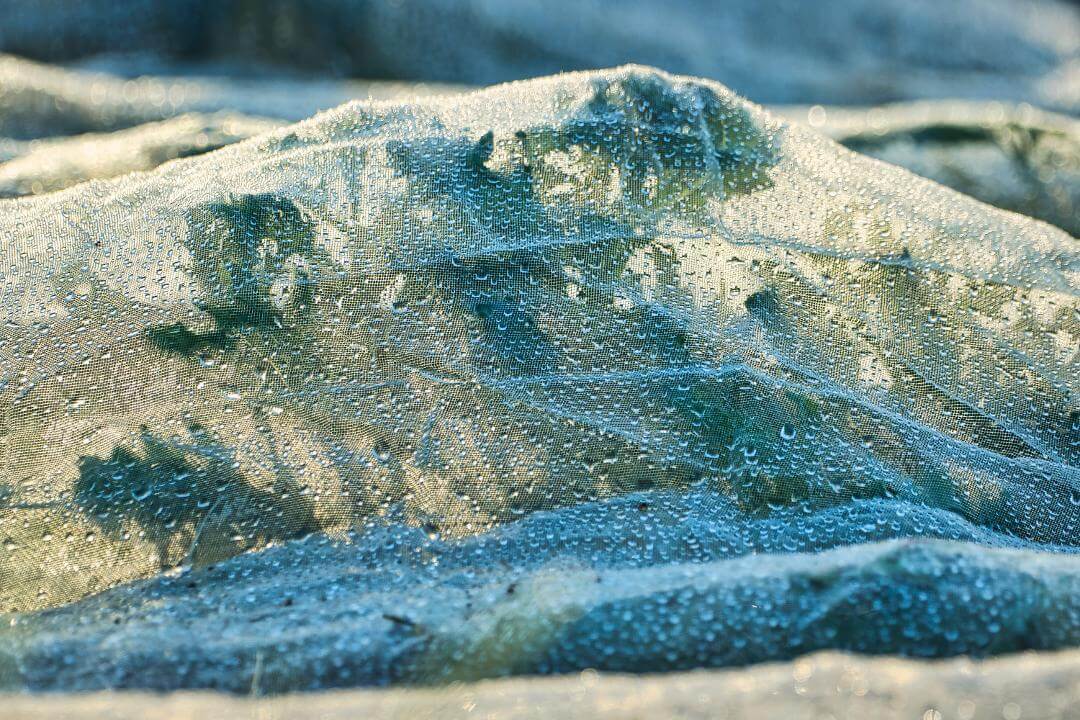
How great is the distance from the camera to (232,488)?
2.47 feet

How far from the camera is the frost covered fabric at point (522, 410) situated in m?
0.65

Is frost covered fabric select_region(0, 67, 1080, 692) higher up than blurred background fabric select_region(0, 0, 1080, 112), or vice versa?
blurred background fabric select_region(0, 0, 1080, 112)

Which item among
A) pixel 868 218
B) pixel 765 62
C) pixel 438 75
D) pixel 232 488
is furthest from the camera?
pixel 765 62

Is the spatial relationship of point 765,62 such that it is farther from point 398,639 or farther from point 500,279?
point 398,639

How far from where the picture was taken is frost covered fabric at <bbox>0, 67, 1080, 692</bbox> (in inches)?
25.7

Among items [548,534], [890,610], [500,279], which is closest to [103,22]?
[500,279]

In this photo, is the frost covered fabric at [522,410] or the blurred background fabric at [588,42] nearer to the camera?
the frost covered fabric at [522,410]

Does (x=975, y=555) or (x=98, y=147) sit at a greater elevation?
(x=98, y=147)

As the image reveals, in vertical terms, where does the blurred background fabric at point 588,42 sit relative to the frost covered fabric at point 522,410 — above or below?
above

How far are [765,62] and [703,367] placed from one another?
2.08 metres

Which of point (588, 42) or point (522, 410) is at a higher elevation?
point (588, 42)

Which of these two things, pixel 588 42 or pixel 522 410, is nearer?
pixel 522 410

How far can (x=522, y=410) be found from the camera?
0.79m

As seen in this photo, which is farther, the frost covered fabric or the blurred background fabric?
the blurred background fabric
